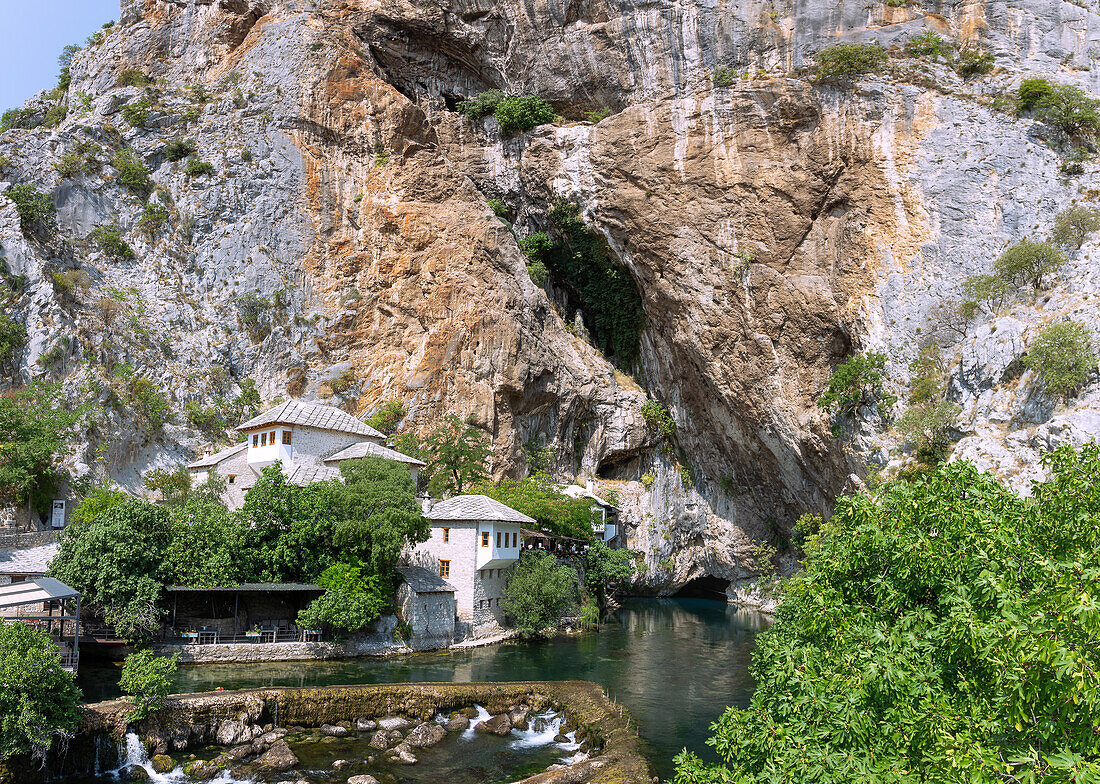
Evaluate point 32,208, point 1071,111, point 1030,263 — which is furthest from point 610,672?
point 32,208

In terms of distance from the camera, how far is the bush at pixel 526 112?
5372 centimetres

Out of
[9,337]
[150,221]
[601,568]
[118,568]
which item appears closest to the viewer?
[118,568]

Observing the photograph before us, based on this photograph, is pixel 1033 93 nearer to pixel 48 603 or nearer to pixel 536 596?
pixel 536 596

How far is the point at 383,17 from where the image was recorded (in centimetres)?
5575

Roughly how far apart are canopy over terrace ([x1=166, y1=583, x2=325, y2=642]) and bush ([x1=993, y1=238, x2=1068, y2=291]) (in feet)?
105

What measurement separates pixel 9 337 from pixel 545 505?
1190 inches

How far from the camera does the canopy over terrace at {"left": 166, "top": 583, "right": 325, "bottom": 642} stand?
28406 millimetres

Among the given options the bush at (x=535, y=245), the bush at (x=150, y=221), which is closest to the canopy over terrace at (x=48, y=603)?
the bush at (x=150, y=221)

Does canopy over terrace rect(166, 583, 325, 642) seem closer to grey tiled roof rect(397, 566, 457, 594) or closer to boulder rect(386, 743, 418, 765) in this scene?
grey tiled roof rect(397, 566, 457, 594)

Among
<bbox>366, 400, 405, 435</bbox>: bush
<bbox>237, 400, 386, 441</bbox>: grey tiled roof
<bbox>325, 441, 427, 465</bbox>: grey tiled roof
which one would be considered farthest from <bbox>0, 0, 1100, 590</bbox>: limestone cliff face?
<bbox>325, 441, 427, 465</bbox>: grey tiled roof

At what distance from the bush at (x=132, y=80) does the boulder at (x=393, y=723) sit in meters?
53.6

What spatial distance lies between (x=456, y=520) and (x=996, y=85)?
122 ft

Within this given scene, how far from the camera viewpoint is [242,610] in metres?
30.3

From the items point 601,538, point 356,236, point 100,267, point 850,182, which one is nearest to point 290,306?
point 356,236
